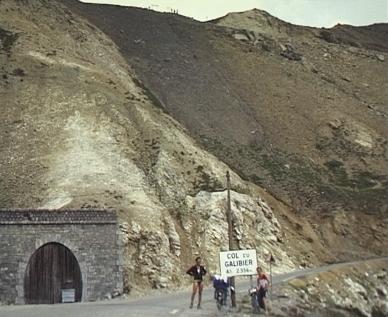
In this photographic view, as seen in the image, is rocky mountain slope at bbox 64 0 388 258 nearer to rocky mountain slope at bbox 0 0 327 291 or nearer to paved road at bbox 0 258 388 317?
rocky mountain slope at bbox 0 0 327 291

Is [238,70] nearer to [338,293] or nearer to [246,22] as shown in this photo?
[246,22]

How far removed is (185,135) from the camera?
1972 inches

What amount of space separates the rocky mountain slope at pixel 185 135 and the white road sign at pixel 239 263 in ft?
30.2

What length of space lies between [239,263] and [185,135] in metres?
25.3

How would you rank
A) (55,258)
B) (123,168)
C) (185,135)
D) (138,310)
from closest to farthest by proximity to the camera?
1. (138,310)
2. (55,258)
3. (123,168)
4. (185,135)

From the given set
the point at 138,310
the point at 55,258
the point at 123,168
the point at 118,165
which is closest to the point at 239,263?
the point at 138,310

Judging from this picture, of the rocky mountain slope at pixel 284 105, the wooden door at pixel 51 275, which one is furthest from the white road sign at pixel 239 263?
the rocky mountain slope at pixel 284 105

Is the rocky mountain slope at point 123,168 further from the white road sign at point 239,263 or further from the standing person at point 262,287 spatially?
the standing person at point 262,287

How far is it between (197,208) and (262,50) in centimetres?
3937

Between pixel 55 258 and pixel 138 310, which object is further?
pixel 55 258

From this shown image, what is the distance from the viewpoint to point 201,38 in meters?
76.4

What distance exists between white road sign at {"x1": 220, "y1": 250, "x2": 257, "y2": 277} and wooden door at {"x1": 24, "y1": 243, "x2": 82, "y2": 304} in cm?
979

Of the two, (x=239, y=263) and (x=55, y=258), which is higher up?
(x=55, y=258)

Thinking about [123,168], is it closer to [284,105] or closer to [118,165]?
[118,165]
